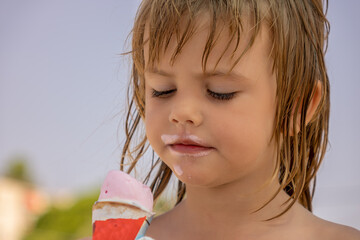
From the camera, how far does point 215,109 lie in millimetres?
1326

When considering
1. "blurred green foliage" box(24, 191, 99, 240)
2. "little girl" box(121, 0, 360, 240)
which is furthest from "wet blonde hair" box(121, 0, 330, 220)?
"blurred green foliage" box(24, 191, 99, 240)

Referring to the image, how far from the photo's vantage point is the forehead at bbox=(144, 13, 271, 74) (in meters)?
1.32

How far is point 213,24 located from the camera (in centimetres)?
133

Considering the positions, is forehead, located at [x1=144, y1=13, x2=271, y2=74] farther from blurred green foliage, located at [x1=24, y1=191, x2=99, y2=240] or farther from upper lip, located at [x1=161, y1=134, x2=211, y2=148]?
blurred green foliage, located at [x1=24, y1=191, x2=99, y2=240]

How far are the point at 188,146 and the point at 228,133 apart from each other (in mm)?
108

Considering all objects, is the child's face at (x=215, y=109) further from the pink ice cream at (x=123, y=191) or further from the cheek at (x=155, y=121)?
the pink ice cream at (x=123, y=191)

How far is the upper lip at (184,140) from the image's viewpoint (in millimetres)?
1336

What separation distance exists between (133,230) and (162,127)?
0.91ft

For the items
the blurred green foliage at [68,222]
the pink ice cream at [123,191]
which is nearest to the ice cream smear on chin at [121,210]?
the pink ice cream at [123,191]

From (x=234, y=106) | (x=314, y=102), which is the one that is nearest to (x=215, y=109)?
(x=234, y=106)

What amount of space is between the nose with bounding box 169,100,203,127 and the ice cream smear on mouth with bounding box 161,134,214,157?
0.13ft

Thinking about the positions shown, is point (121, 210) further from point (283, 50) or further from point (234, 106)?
point (283, 50)

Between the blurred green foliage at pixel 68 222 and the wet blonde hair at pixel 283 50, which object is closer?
the wet blonde hair at pixel 283 50

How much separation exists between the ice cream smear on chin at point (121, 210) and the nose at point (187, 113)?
0.64 feet
